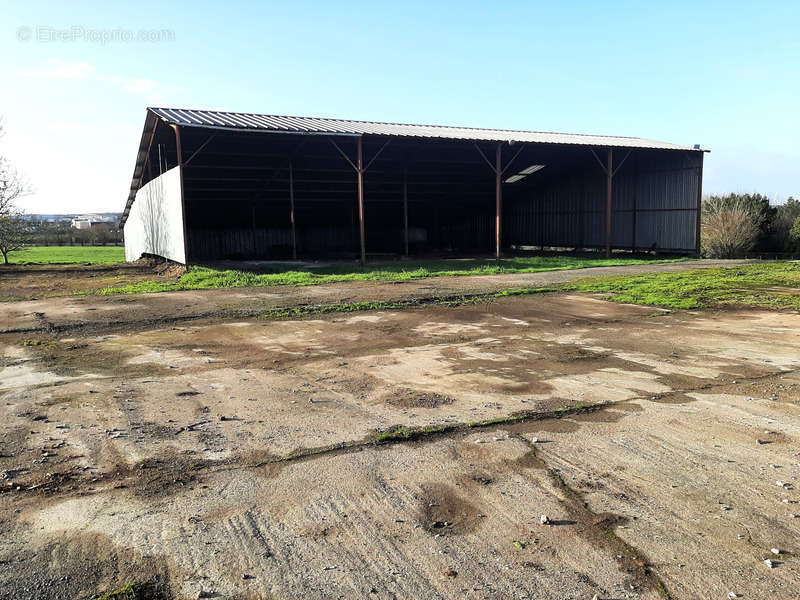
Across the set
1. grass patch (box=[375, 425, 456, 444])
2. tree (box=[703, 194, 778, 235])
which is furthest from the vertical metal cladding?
grass patch (box=[375, 425, 456, 444])

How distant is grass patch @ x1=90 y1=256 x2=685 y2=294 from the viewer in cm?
1636

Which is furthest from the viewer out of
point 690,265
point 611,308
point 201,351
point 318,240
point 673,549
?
point 318,240

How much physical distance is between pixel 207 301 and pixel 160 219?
13.2 metres

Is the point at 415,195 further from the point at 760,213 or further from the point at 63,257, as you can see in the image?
the point at 63,257

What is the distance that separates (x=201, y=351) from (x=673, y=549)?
6397 mm

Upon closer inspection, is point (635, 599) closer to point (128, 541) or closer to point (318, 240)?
point (128, 541)

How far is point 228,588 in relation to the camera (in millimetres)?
2793

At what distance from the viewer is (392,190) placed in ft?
102

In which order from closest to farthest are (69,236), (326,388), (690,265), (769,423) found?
(769,423)
(326,388)
(690,265)
(69,236)

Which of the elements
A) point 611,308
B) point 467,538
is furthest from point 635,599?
point 611,308

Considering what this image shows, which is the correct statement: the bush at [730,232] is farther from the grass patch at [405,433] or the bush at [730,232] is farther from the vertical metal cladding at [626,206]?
the grass patch at [405,433]

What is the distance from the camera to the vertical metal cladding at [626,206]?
26.0m

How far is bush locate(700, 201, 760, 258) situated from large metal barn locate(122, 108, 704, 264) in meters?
3.11

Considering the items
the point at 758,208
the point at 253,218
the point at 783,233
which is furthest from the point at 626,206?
the point at 253,218
